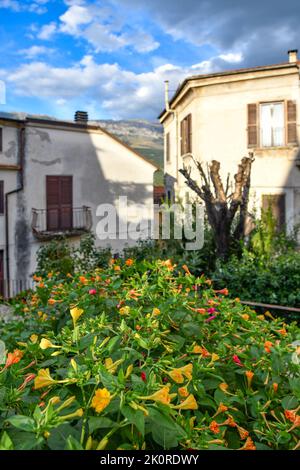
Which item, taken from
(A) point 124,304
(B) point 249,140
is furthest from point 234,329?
(B) point 249,140

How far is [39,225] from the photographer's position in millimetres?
17406

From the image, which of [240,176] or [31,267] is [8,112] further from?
[240,176]

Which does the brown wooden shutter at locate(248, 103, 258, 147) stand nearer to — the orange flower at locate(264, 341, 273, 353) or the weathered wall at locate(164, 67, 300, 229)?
the weathered wall at locate(164, 67, 300, 229)

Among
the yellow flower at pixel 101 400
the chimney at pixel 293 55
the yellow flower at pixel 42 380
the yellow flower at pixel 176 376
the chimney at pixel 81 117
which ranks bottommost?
the yellow flower at pixel 176 376

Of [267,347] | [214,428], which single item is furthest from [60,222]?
[214,428]

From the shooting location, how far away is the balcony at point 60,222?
17172 millimetres

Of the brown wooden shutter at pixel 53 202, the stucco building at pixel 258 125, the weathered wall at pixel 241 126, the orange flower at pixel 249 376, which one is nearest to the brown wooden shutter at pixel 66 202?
the brown wooden shutter at pixel 53 202

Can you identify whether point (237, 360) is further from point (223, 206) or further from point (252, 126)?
point (252, 126)

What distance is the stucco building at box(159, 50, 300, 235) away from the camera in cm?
1421

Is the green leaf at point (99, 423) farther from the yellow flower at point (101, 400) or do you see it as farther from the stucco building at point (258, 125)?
the stucco building at point (258, 125)

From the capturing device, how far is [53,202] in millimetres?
17891

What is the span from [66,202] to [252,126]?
28.2ft

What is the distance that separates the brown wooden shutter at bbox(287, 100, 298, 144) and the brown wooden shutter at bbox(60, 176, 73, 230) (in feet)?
31.0
